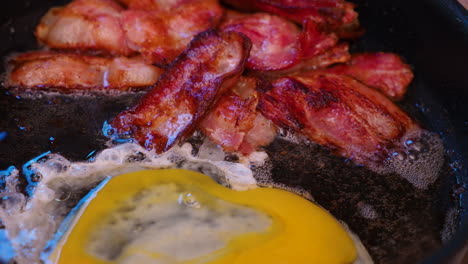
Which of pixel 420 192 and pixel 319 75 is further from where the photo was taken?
pixel 319 75

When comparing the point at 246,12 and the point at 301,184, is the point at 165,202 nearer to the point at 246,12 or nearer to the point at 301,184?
the point at 301,184

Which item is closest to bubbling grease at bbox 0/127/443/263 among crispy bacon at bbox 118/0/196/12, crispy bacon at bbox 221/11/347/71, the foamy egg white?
the foamy egg white

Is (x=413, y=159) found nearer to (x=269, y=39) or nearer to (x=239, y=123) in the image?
(x=239, y=123)

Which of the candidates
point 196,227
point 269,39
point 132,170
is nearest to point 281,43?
point 269,39

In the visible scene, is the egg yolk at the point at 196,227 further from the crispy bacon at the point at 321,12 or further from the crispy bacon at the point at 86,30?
the crispy bacon at the point at 321,12

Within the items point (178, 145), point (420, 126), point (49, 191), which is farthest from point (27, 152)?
point (420, 126)

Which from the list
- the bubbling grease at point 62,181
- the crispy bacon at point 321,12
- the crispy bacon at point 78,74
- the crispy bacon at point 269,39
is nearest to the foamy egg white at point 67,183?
the bubbling grease at point 62,181
